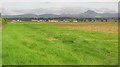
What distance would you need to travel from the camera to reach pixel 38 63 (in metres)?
16.4

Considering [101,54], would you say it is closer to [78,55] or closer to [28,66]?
[78,55]

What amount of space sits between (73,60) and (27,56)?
2861 millimetres

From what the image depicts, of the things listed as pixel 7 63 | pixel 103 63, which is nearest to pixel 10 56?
pixel 7 63

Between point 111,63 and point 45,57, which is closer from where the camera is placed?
point 111,63

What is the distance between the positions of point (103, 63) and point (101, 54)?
3.18 m

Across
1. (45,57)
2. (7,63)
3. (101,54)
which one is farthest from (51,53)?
Answer: (7,63)

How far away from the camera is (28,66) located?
15648mm

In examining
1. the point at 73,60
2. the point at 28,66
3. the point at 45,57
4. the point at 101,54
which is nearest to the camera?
the point at 28,66

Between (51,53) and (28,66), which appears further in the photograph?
(51,53)

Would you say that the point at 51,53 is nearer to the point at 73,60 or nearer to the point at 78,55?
the point at 78,55

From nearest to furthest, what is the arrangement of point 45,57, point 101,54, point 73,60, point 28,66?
point 28,66 → point 73,60 → point 45,57 → point 101,54

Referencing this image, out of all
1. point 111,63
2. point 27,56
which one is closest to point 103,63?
point 111,63

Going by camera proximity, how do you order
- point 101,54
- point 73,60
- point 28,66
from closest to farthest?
point 28,66 < point 73,60 < point 101,54

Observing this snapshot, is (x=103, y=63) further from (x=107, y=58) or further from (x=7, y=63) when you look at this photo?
(x=7, y=63)
